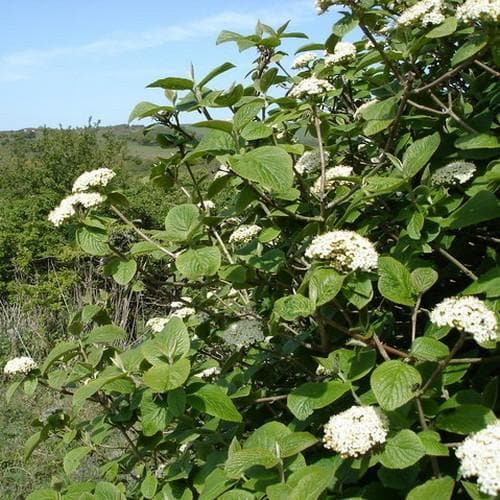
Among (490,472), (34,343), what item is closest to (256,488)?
(490,472)

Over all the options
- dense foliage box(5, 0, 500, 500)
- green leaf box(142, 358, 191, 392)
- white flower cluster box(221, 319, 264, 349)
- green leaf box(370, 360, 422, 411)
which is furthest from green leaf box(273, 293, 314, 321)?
white flower cluster box(221, 319, 264, 349)

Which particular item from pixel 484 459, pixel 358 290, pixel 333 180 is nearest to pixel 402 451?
pixel 484 459

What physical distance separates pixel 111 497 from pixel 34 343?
18.6 ft

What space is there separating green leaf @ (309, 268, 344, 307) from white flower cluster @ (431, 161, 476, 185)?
419 millimetres

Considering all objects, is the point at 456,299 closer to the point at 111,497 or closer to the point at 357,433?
the point at 357,433

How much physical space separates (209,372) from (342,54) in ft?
3.53

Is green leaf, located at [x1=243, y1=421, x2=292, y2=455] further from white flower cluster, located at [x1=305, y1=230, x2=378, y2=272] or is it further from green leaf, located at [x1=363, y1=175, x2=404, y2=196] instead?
green leaf, located at [x1=363, y1=175, x2=404, y2=196]

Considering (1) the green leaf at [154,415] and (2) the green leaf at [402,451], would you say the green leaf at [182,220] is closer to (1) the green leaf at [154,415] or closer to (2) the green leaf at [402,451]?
(1) the green leaf at [154,415]

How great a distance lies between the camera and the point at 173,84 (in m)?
1.71

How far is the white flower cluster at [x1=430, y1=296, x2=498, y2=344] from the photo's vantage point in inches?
46.7

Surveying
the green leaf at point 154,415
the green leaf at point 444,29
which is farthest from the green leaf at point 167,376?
the green leaf at point 444,29

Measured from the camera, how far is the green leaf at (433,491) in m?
1.11

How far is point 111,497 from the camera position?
72.1 inches

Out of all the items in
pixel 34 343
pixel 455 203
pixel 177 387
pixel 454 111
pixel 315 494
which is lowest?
pixel 34 343
